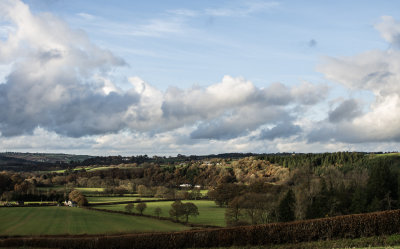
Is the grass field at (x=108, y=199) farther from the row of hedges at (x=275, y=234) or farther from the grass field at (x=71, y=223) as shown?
the row of hedges at (x=275, y=234)

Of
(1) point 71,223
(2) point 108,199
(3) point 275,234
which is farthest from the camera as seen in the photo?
(2) point 108,199

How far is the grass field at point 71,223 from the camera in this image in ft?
217

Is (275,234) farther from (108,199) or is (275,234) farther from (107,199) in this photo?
(107,199)

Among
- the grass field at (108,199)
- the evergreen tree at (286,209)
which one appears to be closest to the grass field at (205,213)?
the grass field at (108,199)

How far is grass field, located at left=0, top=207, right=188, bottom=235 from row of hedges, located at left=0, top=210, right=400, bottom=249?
26.6m

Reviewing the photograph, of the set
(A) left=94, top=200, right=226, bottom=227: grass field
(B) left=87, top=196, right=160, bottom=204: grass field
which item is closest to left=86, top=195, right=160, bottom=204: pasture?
(B) left=87, top=196, right=160, bottom=204: grass field

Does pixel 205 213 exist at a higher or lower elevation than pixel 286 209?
lower

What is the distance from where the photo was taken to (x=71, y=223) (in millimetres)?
75562

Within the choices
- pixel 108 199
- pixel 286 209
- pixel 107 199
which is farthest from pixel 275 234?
pixel 107 199

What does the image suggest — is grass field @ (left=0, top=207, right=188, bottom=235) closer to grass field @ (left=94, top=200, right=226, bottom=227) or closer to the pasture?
grass field @ (left=94, top=200, right=226, bottom=227)

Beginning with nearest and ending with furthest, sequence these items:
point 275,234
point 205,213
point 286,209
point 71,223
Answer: point 275,234 → point 286,209 → point 71,223 → point 205,213

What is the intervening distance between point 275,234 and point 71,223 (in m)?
55.9

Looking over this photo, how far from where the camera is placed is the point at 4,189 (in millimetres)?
123188

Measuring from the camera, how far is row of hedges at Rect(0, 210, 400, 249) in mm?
29594
